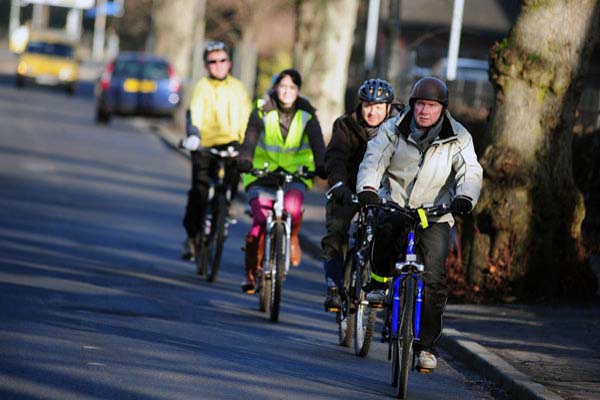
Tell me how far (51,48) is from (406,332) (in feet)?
165

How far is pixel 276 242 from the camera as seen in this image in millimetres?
11070

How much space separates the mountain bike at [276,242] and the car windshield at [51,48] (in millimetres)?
46347

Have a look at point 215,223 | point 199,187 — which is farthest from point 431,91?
point 199,187

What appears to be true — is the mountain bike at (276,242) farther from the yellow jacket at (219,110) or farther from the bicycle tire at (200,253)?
the bicycle tire at (200,253)

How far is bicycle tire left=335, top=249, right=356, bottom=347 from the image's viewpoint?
981 cm

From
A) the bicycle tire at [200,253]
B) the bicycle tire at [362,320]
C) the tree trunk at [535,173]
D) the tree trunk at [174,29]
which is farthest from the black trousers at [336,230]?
the tree trunk at [174,29]

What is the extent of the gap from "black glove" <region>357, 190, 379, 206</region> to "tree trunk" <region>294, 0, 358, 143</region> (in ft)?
56.5

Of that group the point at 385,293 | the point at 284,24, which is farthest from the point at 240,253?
the point at 284,24

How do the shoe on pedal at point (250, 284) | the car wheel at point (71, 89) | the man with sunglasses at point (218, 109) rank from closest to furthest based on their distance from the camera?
the shoe on pedal at point (250, 284)
the man with sunglasses at point (218, 109)
the car wheel at point (71, 89)

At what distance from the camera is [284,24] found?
67.1 meters

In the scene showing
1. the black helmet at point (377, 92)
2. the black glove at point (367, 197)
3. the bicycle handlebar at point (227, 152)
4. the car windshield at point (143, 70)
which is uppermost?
the black helmet at point (377, 92)

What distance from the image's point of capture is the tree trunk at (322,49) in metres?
25.5

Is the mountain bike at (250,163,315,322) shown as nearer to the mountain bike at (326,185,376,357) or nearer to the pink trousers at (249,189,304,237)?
the pink trousers at (249,189,304,237)

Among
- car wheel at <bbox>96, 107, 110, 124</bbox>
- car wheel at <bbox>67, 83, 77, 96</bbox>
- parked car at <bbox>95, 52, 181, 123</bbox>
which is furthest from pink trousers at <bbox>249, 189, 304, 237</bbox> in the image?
car wheel at <bbox>67, 83, 77, 96</bbox>
